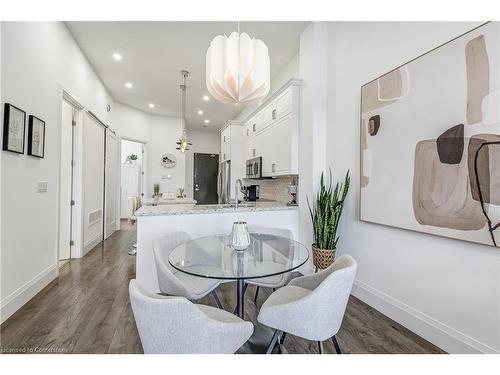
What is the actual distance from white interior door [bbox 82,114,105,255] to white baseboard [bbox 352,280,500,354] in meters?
4.27

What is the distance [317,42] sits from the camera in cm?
287

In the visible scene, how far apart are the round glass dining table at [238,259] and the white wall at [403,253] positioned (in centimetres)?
97

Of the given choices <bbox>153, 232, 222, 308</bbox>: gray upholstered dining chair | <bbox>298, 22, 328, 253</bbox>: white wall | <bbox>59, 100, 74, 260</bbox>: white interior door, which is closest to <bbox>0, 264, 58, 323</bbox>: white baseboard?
<bbox>59, 100, 74, 260</bbox>: white interior door

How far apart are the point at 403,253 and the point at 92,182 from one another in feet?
15.7

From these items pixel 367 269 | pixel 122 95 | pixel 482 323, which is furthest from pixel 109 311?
pixel 122 95

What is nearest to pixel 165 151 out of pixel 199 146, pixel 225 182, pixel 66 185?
pixel 199 146

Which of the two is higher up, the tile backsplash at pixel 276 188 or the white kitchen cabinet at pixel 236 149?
the white kitchen cabinet at pixel 236 149

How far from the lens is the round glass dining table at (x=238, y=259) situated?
1406mm

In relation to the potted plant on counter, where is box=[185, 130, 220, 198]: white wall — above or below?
above

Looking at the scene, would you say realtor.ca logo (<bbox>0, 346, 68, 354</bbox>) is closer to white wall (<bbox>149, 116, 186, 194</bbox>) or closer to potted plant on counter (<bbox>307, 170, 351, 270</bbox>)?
potted plant on counter (<bbox>307, 170, 351, 270</bbox>)

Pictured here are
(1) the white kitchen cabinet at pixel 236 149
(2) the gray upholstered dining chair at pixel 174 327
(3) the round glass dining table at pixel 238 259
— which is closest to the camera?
(2) the gray upholstered dining chair at pixel 174 327

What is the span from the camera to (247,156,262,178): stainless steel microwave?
4075 millimetres

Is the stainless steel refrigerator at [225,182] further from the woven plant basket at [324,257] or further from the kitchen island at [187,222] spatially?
the woven plant basket at [324,257]

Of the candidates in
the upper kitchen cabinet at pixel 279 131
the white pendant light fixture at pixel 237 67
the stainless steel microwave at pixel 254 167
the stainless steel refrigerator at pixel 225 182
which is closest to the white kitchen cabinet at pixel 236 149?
the stainless steel refrigerator at pixel 225 182
